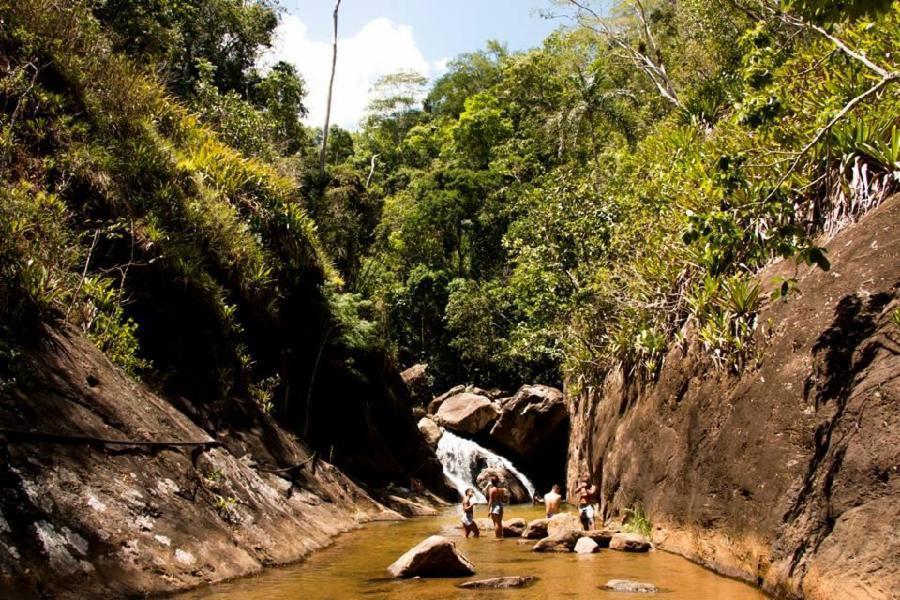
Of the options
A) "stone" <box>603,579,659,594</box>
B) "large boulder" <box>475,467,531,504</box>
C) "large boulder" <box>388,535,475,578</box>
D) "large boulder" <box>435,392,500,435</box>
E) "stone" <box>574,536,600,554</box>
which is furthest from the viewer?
"large boulder" <box>435,392,500,435</box>

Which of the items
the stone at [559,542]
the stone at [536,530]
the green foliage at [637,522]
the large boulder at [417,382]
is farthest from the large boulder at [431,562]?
the large boulder at [417,382]

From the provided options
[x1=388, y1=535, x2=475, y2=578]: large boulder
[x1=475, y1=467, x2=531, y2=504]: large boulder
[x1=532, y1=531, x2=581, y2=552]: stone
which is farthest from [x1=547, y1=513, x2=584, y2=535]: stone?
[x1=475, y1=467, x2=531, y2=504]: large boulder

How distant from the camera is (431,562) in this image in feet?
24.6

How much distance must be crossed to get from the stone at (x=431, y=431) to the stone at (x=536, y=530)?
1200cm

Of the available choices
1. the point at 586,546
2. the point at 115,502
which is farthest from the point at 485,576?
the point at 115,502

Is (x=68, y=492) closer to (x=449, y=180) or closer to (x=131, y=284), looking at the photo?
(x=131, y=284)

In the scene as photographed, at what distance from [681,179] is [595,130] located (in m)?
18.4

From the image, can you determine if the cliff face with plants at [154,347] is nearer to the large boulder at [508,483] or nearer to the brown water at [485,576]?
the brown water at [485,576]

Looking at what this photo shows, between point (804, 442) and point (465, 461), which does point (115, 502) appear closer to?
point (804, 442)

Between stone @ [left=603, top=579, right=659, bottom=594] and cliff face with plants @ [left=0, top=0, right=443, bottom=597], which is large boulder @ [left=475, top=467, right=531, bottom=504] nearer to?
cliff face with plants @ [left=0, top=0, right=443, bottom=597]

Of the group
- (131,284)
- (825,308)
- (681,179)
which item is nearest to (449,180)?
(681,179)

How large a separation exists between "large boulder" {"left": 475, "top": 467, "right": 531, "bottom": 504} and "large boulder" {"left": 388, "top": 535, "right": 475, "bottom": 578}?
1373cm

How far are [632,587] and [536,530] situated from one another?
4827 millimetres

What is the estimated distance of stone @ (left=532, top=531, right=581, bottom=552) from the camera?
9641 mm
